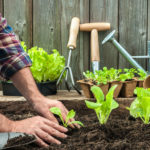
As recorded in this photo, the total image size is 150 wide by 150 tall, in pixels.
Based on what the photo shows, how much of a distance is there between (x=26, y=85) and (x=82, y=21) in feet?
3.80

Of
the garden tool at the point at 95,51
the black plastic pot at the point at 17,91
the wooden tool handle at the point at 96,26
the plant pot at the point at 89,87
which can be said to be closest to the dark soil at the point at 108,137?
the plant pot at the point at 89,87

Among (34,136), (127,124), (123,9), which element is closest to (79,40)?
(123,9)

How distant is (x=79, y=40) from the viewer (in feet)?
6.89

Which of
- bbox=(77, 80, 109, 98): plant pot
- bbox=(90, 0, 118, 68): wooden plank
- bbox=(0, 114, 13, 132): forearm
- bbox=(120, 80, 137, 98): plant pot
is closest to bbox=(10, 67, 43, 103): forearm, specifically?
bbox=(0, 114, 13, 132): forearm

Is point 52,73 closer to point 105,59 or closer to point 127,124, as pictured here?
point 105,59

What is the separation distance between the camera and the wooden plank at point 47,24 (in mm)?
2102

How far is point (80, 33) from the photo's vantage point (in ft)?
6.86

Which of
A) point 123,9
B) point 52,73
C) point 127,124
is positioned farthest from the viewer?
point 123,9

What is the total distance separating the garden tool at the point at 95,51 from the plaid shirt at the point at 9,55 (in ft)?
2.59

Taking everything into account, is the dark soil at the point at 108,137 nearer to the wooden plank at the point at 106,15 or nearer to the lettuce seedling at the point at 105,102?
the lettuce seedling at the point at 105,102

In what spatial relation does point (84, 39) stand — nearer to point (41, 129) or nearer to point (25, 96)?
point (25, 96)

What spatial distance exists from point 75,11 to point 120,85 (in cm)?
82

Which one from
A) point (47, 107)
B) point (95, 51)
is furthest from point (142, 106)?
point (95, 51)

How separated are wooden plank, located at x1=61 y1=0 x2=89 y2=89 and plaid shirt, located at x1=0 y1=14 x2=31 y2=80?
0.94 m
